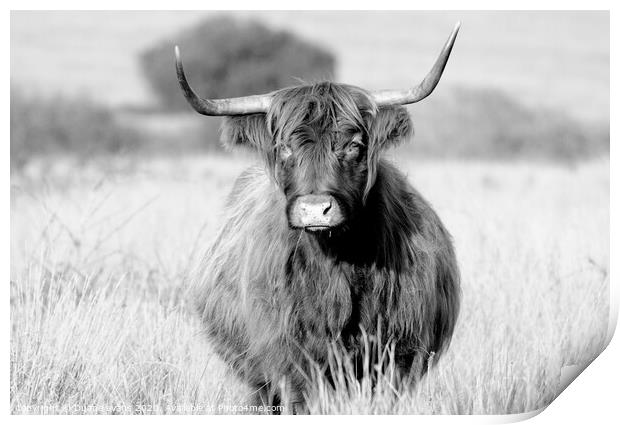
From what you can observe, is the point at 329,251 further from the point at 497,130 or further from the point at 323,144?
the point at 497,130

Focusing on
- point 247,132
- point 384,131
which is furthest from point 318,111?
point 247,132

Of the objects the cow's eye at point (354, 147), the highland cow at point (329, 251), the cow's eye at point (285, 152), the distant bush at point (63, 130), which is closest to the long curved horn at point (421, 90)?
the highland cow at point (329, 251)

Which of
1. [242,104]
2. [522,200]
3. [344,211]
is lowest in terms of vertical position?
[522,200]

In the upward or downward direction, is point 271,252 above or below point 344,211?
below

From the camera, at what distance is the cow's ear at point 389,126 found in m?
4.12

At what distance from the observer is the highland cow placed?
404 centimetres

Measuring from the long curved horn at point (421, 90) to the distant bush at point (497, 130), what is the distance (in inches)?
57.5

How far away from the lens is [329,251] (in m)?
4.20

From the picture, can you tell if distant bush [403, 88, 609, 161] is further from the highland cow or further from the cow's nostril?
the cow's nostril

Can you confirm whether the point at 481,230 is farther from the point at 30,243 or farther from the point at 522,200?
the point at 30,243

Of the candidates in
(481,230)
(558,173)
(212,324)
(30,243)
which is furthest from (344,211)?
(558,173)

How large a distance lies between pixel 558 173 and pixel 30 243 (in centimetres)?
394

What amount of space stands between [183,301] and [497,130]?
21.7ft
